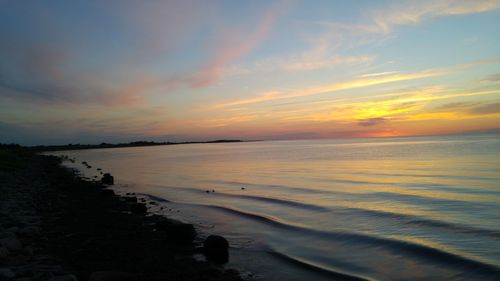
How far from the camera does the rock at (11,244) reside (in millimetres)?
9797

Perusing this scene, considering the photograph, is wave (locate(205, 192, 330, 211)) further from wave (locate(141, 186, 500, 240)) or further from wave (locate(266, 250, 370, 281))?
wave (locate(266, 250, 370, 281))

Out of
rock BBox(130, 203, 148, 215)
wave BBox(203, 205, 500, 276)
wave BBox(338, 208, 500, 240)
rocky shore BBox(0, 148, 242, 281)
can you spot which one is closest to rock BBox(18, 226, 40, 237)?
rocky shore BBox(0, 148, 242, 281)

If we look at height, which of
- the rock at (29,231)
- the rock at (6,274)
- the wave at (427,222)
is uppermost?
the rock at (6,274)

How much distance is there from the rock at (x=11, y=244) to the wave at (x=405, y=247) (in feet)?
34.7

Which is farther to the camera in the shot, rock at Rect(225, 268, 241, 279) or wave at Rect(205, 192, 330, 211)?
wave at Rect(205, 192, 330, 211)

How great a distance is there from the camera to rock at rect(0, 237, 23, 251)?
9.80 metres

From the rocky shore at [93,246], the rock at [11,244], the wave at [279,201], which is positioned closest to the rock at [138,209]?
the rocky shore at [93,246]

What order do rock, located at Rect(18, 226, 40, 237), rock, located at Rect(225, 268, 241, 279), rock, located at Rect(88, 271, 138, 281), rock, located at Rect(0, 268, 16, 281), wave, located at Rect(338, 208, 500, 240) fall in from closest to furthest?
rock, located at Rect(0, 268, 16, 281), rock, located at Rect(88, 271, 138, 281), rock, located at Rect(225, 268, 241, 279), rock, located at Rect(18, 226, 40, 237), wave, located at Rect(338, 208, 500, 240)

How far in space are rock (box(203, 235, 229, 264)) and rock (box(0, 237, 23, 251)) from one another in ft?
18.0

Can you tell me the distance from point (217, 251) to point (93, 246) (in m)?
3.99

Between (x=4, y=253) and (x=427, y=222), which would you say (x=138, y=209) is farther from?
(x=427, y=222)

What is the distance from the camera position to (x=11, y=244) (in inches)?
392

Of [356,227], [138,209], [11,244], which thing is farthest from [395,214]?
[11,244]

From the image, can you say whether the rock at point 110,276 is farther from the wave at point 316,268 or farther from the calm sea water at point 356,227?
the wave at point 316,268
